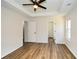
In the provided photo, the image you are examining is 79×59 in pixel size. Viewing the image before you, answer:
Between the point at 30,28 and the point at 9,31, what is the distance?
4126 millimetres

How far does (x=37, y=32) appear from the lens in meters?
9.23

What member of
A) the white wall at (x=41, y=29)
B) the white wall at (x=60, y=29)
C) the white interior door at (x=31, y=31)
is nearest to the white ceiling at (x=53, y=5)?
the white wall at (x=41, y=29)

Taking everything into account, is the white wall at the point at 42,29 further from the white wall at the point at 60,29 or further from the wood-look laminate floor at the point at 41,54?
the wood-look laminate floor at the point at 41,54

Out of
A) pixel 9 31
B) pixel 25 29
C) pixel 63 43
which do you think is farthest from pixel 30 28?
pixel 9 31

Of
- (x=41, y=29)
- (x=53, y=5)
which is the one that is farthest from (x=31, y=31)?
(x=53, y=5)

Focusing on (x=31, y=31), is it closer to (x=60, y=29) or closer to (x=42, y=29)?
(x=42, y=29)

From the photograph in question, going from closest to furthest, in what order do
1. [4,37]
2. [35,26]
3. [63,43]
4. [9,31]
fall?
[4,37] < [9,31] < [63,43] < [35,26]

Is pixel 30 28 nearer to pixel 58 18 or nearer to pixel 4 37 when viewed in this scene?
pixel 58 18

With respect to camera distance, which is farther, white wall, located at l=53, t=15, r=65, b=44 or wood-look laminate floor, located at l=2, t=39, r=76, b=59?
white wall, located at l=53, t=15, r=65, b=44

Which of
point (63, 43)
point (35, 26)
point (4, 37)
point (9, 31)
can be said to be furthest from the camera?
point (35, 26)

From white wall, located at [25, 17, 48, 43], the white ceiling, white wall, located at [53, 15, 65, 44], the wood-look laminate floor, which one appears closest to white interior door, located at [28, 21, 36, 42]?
white wall, located at [25, 17, 48, 43]

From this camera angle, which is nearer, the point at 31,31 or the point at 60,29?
the point at 60,29

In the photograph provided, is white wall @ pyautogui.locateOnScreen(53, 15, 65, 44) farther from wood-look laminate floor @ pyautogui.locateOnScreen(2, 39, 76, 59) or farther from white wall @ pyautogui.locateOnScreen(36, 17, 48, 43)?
wood-look laminate floor @ pyautogui.locateOnScreen(2, 39, 76, 59)

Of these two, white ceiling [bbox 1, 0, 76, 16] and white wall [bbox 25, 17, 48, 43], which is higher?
white ceiling [bbox 1, 0, 76, 16]
